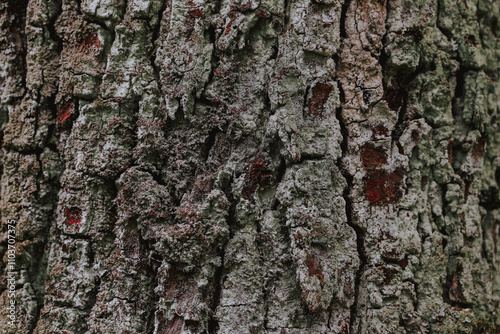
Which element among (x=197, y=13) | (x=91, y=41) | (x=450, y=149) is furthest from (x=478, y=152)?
(x=91, y=41)

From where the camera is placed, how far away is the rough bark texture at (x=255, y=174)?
3.29 feet

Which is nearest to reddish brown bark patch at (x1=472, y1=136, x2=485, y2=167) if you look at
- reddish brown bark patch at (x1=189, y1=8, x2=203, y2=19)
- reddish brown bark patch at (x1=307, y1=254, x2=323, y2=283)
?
reddish brown bark patch at (x1=307, y1=254, x2=323, y2=283)

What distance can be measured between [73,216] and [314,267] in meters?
0.71

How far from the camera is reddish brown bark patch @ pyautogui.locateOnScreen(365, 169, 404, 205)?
1039mm

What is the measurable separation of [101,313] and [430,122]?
111 cm

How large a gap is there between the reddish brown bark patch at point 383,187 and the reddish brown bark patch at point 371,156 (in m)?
0.02

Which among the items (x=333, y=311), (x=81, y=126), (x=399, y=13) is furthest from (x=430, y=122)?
(x=81, y=126)

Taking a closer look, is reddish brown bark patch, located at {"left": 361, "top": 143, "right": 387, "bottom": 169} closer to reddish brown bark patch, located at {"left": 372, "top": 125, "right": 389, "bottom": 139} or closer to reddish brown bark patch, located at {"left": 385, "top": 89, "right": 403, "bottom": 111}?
reddish brown bark patch, located at {"left": 372, "top": 125, "right": 389, "bottom": 139}

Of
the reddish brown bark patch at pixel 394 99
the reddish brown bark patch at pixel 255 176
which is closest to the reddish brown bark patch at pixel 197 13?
the reddish brown bark patch at pixel 255 176

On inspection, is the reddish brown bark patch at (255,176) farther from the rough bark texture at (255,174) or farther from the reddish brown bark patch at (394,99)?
the reddish brown bark patch at (394,99)

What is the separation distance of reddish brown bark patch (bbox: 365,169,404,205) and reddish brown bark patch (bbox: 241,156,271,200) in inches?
11.2

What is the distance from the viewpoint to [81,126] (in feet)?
3.65

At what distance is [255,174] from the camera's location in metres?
1.03

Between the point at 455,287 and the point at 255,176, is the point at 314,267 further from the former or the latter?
the point at 455,287
